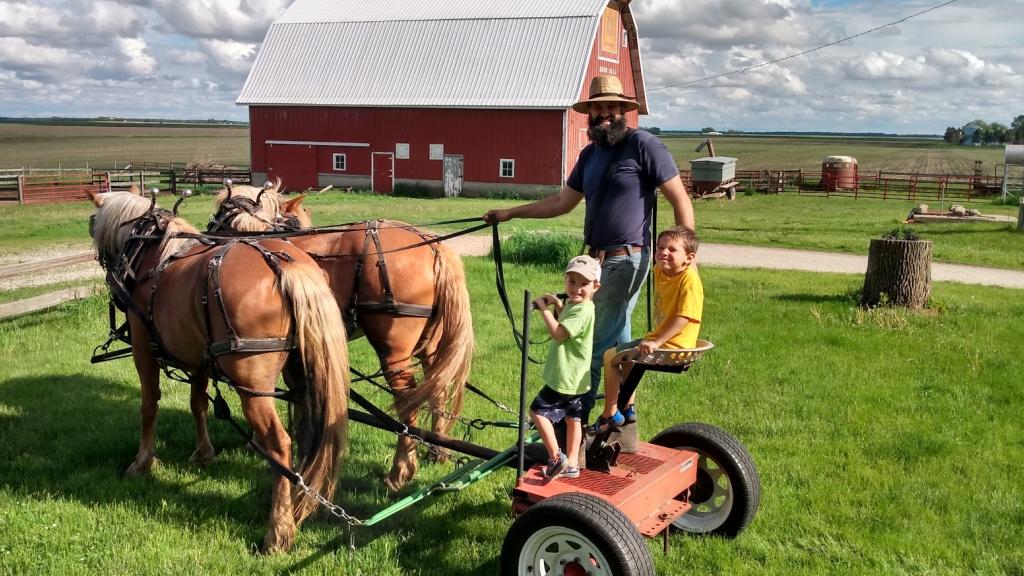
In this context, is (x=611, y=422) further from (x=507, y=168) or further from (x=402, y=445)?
(x=507, y=168)

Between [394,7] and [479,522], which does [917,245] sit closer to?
[479,522]

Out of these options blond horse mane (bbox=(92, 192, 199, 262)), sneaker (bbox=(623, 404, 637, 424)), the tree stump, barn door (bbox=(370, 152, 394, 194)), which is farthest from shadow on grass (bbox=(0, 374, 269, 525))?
barn door (bbox=(370, 152, 394, 194))

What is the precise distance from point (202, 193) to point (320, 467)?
102ft

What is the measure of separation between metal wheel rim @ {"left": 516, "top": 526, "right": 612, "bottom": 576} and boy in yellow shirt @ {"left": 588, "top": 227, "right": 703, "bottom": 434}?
2.31 ft

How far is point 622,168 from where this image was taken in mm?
4195

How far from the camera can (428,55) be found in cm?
3244

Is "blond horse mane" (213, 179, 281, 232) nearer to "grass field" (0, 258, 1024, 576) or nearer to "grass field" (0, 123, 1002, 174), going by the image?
"grass field" (0, 258, 1024, 576)

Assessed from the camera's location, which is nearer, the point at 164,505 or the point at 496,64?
the point at 164,505

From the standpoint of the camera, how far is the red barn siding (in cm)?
2981

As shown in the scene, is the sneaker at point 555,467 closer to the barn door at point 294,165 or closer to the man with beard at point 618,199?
the man with beard at point 618,199

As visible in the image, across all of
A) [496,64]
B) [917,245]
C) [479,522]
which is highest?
[496,64]

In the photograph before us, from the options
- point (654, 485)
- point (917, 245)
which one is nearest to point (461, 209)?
point (917, 245)

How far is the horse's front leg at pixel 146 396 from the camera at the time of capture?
199 inches

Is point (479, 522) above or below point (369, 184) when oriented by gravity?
below
